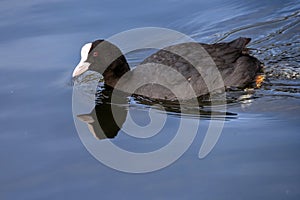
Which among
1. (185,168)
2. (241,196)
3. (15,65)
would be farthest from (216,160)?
(15,65)

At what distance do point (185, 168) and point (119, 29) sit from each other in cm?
362

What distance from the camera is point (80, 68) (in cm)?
709

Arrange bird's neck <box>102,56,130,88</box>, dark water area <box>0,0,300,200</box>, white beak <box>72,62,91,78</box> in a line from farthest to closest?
bird's neck <box>102,56,130,88</box>, white beak <box>72,62,91,78</box>, dark water area <box>0,0,300,200</box>

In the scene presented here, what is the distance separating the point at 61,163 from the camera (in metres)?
5.44

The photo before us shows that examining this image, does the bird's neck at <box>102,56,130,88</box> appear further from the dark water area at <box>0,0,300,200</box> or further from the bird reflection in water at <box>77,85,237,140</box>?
the dark water area at <box>0,0,300,200</box>

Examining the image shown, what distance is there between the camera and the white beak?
6.98 metres

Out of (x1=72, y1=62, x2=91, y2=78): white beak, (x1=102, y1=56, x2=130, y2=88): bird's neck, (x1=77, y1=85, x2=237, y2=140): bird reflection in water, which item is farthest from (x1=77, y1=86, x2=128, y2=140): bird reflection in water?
(x1=72, y1=62, x2=91, y2=78): white beak

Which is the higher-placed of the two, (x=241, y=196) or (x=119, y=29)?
(x=119, y=29)

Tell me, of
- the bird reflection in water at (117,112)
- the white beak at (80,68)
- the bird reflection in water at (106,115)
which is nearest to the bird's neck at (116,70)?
the bird reflection in water at (106,115)

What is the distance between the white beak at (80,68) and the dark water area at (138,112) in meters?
0.27

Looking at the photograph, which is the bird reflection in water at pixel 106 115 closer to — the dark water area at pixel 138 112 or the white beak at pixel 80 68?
the dark water area at pixel 138 112

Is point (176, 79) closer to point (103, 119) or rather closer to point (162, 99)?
point (162, 99)

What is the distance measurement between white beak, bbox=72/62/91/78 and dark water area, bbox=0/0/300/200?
27 cm

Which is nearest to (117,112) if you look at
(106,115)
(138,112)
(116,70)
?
(106,115)
